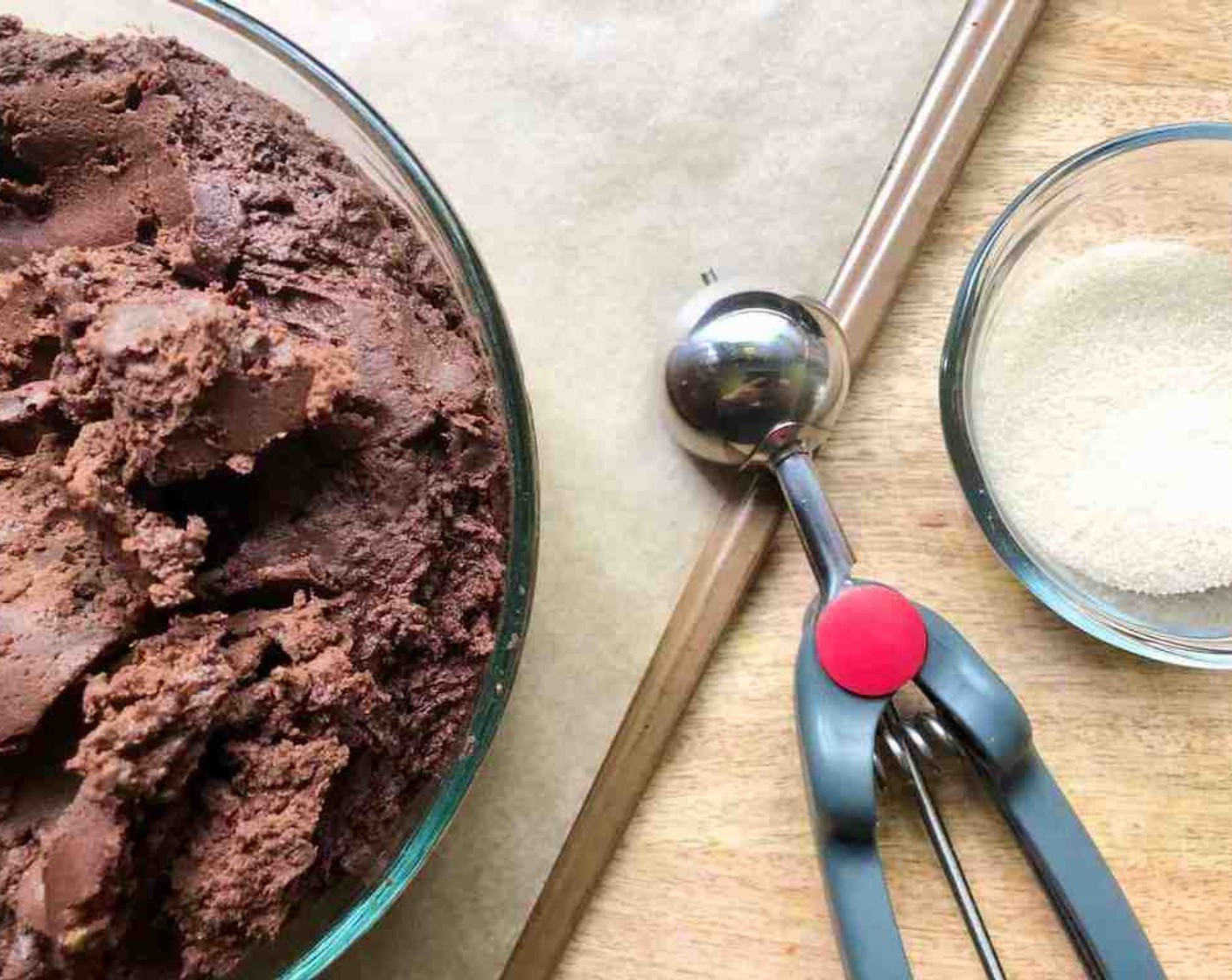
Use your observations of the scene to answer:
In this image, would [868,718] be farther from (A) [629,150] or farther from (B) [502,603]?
(A) [629,150]

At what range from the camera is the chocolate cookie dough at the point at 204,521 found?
680 millimetres

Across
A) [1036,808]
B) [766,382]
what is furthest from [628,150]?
[1036,808]

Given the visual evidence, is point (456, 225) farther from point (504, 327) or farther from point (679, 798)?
point (679, 798)

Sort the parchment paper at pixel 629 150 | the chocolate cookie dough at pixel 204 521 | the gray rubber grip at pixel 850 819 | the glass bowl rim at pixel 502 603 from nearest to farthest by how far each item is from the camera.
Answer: the chocolate cookie dough at pixel 204 521 → the glass bowl rim at pixel 502 603 → the gray rubber grip at pixel 850 819 → the parchment paper at pixel 629 150

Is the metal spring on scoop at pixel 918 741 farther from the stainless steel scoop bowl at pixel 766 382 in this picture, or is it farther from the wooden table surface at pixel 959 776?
the stainless steel scoop bowl at pixel 766 382

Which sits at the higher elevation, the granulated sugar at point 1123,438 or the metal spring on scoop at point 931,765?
the granulated sugar at point 1123,438

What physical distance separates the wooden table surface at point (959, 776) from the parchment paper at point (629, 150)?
0.36 ft

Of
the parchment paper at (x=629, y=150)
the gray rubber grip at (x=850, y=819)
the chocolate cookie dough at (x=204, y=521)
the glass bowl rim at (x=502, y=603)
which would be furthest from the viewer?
the parchment paper at (x=629, y=150)

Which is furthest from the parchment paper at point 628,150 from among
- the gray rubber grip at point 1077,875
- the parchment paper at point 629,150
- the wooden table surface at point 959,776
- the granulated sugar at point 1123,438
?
the gray rubber grip at point 1077,875

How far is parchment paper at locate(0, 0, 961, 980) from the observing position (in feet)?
3.56

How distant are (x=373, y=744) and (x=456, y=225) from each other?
1.26ft

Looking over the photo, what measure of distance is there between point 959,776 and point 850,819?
138mm

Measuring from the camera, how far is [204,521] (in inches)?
28.6

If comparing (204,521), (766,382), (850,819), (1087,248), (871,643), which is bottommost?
(204,521)
